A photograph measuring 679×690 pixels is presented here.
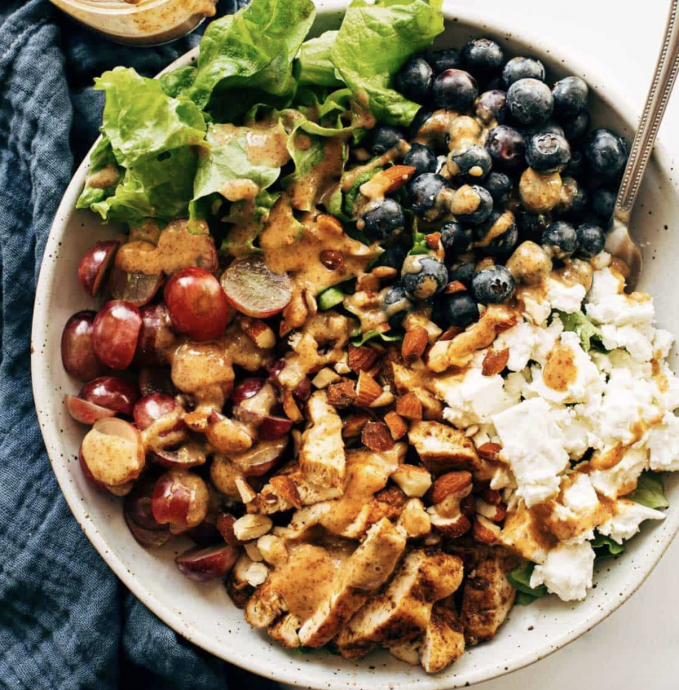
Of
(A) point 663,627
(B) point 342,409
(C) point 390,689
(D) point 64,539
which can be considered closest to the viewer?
(C) point 390,689

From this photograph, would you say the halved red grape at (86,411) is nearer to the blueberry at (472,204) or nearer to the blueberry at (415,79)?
the blueberry at (472,204)

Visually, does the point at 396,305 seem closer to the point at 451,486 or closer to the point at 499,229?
the point at 499,229

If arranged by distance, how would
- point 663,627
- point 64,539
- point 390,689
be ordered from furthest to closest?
point 663,627
point 64,539
point 390,689

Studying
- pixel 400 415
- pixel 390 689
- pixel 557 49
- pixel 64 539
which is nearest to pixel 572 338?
pixel 400 415

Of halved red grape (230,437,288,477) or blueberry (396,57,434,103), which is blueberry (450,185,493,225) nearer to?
blueberry (396,57,434,103)

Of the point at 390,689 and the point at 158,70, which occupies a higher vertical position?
the point at 158,70

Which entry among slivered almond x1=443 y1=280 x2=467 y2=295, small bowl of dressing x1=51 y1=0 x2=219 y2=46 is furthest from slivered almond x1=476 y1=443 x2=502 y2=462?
small bowl of dressing x1=51 y1=0 x2=219 y2=46

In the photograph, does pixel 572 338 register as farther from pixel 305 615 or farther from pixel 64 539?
pixel 64 539
